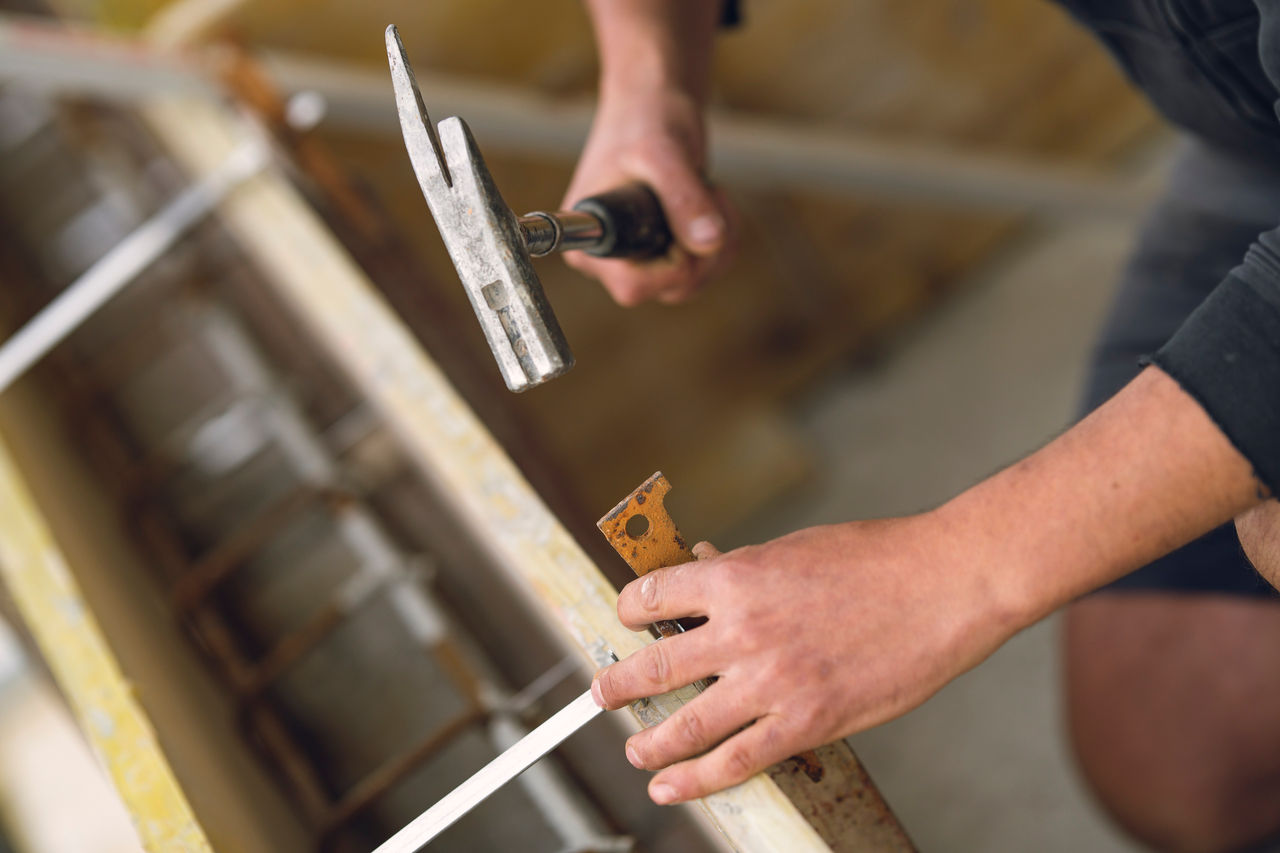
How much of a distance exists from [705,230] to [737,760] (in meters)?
0.43

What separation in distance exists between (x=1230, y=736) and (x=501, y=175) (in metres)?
1.18

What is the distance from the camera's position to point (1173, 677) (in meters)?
1.12

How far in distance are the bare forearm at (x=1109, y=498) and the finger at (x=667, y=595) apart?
0.45ft

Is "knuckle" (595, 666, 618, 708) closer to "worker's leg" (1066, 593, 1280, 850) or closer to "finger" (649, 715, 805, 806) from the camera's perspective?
"finger" (649, 715, 805, 806)

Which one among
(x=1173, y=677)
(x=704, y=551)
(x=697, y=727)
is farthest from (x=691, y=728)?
(x=1173, y=677)

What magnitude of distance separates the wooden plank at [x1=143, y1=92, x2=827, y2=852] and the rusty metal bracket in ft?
0.07

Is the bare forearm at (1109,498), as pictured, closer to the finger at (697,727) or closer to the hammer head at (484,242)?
the finger at (697,727)

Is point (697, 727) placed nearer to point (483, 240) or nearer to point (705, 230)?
point (483, 240)

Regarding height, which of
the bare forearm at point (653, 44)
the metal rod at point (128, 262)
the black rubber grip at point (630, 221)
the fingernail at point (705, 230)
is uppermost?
the metal rod at point (128, 262)

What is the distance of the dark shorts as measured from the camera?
2.68 ft

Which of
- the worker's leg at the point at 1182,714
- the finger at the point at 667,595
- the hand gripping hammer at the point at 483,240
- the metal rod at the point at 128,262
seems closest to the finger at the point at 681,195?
the hand gripping hammer at the point at 483,240

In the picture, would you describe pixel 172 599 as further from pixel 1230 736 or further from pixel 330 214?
pixel 1230 736

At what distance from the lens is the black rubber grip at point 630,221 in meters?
0.71

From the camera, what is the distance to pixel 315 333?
103 cm
